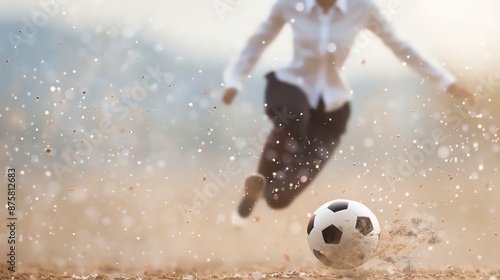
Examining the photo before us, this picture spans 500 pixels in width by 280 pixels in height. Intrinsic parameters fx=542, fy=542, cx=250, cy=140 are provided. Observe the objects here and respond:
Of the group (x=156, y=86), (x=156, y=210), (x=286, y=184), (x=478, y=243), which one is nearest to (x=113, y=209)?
(x=156, y=210)

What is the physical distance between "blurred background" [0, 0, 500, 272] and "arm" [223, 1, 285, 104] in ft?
0.22

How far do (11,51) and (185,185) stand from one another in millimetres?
1327

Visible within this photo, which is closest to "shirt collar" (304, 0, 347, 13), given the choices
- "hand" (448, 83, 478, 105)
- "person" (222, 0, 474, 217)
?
"person" (222, 0, 474, 217)

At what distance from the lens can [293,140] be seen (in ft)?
10.9

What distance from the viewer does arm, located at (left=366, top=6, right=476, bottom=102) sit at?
125 inches

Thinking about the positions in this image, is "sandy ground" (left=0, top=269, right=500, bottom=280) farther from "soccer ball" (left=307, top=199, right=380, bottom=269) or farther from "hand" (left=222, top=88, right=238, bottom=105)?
"hand" (left=222, top=88, right=238, bottom=105)

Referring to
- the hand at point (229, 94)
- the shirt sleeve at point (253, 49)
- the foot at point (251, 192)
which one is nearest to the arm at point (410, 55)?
the shirt sleeve at point (253, 49)

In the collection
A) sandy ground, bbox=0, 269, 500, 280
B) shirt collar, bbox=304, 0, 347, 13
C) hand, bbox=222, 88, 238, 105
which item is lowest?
sandy ground, bbox=0, 269, 500, 280

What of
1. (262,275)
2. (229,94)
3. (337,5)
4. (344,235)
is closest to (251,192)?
(262,275)

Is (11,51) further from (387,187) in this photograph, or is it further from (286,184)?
(387,187)

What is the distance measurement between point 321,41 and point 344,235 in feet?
3.96

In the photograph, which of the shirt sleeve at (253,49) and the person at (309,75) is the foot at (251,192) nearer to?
the person at (309,75)

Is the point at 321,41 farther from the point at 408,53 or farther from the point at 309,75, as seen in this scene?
the point at 408,53

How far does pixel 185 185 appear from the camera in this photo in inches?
132
